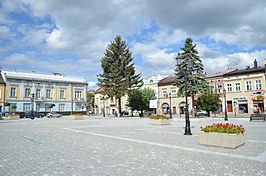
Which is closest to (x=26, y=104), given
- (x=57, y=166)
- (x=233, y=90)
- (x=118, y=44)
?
(x=118, y=44)

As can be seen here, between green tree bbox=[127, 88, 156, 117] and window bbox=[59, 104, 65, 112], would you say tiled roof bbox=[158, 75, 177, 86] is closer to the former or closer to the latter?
green tree bbox=[127, 88, 156, 117]

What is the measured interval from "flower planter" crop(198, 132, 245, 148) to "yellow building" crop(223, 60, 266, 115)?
110ft

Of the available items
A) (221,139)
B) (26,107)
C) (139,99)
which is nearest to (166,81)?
(139,99)

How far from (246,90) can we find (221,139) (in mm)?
39276

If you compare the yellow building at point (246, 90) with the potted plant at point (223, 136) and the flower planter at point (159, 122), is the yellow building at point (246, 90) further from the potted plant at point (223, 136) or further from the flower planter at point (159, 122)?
the potted plant at point (223, 136)

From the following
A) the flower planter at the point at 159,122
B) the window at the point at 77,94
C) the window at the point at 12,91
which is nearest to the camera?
the flower planter at the point at 159,122

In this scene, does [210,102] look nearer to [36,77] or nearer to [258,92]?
[258,92]

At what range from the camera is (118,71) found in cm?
3962

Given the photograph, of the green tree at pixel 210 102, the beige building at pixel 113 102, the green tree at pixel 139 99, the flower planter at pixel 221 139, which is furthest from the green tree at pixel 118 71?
the flower planter at pixel 221 139

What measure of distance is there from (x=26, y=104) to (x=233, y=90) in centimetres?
5005

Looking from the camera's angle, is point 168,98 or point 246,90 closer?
point 246,90

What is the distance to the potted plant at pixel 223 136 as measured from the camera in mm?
7893

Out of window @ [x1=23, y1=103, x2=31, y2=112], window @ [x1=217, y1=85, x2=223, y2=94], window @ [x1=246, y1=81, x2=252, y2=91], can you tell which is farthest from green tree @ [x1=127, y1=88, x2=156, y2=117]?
window @ [x1=23, y1=103, x2=31, y2=112]

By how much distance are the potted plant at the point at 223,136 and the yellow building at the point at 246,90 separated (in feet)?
110
